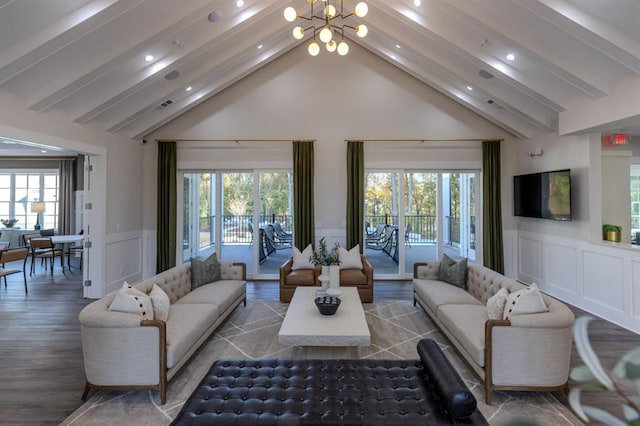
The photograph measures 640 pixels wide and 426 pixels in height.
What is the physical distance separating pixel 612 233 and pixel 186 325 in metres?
5.87

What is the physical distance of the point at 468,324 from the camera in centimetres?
324

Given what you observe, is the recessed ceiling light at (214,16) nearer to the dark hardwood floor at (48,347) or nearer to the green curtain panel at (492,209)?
the dark hardwood floor at (48,347)

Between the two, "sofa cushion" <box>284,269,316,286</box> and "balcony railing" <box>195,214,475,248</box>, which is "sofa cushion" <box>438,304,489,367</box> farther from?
"balcony railing" <box>195,214,475,248</box>

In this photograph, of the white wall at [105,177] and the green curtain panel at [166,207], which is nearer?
the white wall at [105,177]

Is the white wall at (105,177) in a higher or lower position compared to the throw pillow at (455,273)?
higher

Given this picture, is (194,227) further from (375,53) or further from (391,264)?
(375,53)

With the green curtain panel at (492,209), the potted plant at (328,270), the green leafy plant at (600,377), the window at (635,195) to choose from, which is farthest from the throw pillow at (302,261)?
the window at (635,195)

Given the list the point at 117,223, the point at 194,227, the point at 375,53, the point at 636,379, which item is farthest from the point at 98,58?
the point at 636,379

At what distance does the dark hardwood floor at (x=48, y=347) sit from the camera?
107 inches

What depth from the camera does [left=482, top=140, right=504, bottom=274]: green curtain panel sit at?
6.62 metres

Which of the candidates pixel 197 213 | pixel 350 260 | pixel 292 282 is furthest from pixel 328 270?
pixel 197 213

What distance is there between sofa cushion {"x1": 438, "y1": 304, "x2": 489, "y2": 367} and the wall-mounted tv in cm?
266

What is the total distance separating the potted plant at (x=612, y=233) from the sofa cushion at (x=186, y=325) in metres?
5.62

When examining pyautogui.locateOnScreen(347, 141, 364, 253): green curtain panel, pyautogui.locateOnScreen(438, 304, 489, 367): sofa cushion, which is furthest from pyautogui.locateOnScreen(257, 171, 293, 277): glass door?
→ pyautogui.locateOnScreen(438, 304, 489, 367): sofa cushion
